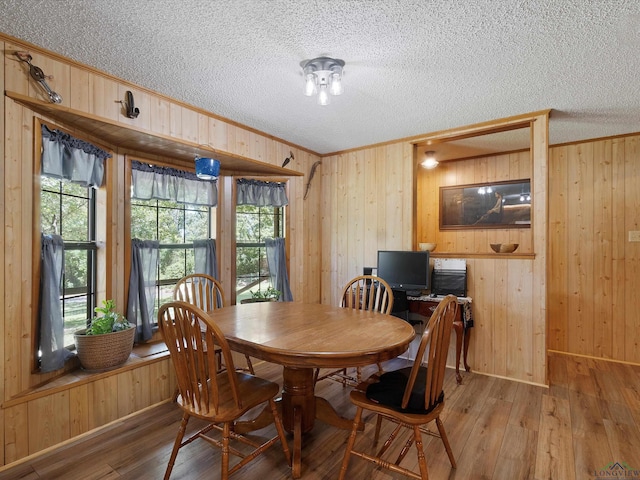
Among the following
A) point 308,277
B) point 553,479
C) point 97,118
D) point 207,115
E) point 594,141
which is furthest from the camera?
point 308,277

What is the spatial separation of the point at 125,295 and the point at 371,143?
2849mm

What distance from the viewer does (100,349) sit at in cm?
225

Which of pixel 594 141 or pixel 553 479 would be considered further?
pixel 594 141

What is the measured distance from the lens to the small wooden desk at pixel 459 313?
2.93 m

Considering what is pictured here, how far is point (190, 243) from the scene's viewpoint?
129 inches

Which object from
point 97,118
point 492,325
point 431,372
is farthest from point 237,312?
point 492,325

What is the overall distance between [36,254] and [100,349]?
723 mm

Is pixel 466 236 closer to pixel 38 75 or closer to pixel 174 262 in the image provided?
pixel 174 262

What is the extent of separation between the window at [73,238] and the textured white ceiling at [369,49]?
3.00 feet

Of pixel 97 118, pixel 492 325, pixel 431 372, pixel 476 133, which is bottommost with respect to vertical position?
pixel 492 325

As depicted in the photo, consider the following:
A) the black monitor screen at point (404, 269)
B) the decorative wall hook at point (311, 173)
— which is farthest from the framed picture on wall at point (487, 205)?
the decorative wall hook at point (311, 173)

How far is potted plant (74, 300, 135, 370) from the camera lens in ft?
Answer: 7.32

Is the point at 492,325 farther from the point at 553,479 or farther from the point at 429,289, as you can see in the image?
the point at 553,479

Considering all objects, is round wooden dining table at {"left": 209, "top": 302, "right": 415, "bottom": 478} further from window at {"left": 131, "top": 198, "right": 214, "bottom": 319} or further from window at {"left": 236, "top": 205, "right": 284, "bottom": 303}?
window at {"left": 236, "top": 205, "right": 284, "bottom": 303}
